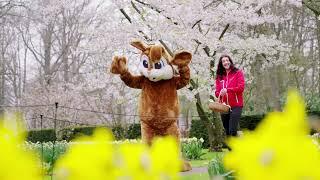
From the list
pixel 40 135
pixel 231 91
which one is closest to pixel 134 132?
pixel 40 135

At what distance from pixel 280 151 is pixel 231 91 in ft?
26.4

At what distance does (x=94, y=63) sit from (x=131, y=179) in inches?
1090

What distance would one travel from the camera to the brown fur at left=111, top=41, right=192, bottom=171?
307 inches

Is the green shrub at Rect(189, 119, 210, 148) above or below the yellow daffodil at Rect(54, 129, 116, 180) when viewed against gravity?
below

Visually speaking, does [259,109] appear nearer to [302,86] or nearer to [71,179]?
[302,86]

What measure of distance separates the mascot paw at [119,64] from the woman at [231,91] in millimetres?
1602

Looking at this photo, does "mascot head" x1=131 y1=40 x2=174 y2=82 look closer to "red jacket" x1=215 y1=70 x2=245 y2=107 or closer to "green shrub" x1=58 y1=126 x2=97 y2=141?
"red jacket" x1=215 y1=70 x2=245 y2=107

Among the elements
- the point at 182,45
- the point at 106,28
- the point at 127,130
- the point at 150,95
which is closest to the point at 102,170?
the point at 150,95

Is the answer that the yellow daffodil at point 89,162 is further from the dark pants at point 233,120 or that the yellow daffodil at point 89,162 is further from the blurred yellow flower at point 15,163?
the dark pants at point 233,120

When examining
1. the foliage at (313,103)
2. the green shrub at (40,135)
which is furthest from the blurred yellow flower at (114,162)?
the green shrub at (40,135)

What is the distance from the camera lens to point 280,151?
63cm

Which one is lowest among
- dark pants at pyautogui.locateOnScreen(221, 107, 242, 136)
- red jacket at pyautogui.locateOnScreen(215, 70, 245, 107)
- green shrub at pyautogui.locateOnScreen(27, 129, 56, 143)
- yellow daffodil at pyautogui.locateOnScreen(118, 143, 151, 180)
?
green shrub at pyautogui.locateOnScreen(27, 129, 56, 143)

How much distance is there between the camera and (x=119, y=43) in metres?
14.6

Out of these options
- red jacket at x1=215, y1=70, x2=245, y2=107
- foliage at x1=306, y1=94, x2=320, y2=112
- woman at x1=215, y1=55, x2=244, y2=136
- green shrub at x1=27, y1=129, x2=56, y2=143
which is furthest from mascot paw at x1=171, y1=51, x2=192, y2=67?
green shrub at x1=27, y1=129, x2=56, y2=143
